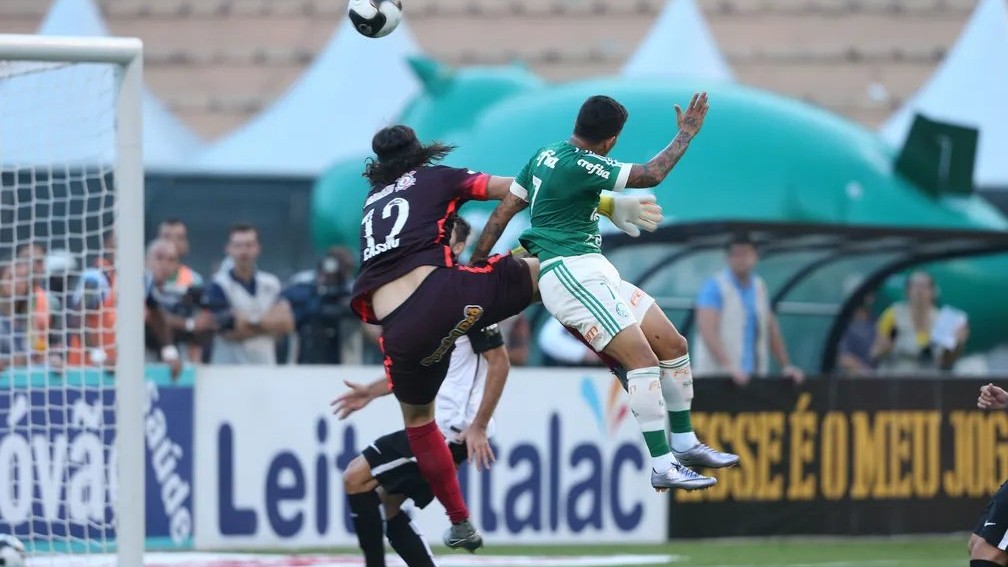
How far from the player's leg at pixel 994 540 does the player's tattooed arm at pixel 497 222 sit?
106 inches

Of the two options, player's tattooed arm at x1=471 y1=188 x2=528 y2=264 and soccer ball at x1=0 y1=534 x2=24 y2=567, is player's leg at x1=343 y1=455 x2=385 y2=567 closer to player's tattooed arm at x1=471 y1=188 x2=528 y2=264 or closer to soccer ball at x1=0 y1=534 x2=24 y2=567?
player's tattooed arm at x1=471 y1=188 x2=528 y2=264

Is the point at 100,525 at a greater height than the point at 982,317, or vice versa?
the point at 982,317

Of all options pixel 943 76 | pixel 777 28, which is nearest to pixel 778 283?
pixel 943 76

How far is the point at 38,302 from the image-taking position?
1179cm

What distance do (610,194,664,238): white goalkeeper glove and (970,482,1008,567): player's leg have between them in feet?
6.97

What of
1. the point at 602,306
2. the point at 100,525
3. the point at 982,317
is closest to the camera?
the point at 602,306

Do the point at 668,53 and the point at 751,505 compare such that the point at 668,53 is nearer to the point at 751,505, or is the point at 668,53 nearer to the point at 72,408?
the point at 751,505

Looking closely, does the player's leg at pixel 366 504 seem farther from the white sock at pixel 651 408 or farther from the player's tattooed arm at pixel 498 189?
the player's tattooed arm at pixel 498 189

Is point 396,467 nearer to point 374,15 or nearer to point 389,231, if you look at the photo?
point 389,231

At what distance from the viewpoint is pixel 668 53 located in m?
23.4

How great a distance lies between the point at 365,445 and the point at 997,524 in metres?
5.46

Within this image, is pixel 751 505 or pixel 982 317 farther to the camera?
pixel 982 317

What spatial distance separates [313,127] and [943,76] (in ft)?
30.2

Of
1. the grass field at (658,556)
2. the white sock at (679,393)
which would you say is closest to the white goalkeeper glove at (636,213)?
the white sock at (679,393)
